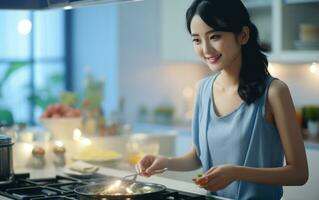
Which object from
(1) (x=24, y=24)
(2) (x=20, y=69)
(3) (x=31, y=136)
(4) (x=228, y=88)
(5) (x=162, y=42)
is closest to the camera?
(4) (x=228, y=88)

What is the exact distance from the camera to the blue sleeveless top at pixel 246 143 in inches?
83.3

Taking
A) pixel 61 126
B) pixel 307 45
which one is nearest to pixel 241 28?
pixel 61 126

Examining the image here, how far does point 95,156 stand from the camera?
2984 mm

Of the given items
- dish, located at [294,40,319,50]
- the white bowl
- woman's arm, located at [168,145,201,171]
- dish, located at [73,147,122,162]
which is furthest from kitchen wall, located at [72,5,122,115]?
woman's arm, located at [168,145,201,171]

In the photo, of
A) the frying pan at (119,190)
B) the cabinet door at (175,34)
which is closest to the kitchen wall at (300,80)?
the cabinet door at (175,34)

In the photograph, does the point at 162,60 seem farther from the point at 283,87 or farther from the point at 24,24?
the point at 283,87

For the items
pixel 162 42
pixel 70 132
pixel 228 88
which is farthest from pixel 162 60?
pixel 228 88

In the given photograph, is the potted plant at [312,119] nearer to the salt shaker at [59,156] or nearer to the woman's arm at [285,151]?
the salt shaker at [59,156]

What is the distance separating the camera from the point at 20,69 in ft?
20.0

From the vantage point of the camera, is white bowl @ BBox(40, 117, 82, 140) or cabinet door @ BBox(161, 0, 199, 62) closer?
white bowl @ BBox(40, 117, 82, 140)

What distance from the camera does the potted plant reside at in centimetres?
438

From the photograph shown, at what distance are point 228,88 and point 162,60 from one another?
3.13 m

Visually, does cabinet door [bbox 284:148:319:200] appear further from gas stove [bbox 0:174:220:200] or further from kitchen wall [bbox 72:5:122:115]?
kitchen wall [bbox 72:5:122:115]

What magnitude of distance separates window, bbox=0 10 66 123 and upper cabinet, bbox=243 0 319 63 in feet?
7.71
